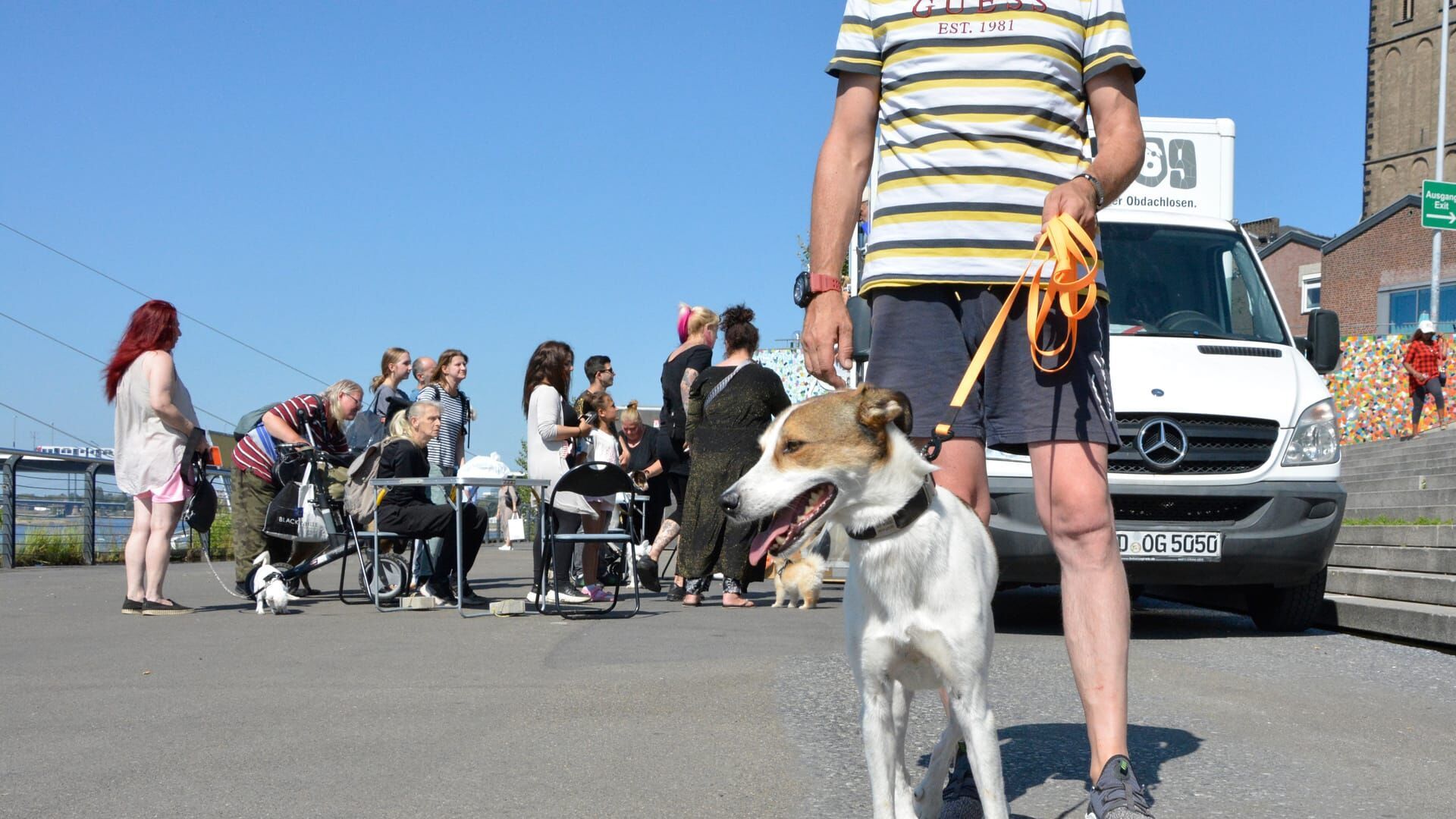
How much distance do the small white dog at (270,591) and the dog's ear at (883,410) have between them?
7303mm

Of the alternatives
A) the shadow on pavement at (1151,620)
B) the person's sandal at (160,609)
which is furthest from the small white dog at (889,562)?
the person's sandal at (160,609)

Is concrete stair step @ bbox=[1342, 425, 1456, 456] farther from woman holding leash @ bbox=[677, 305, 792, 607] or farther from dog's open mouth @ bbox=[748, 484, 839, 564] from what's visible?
dog's open mouth @ bbox=[748, 484, 839, 564]

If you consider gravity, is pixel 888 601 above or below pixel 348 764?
above

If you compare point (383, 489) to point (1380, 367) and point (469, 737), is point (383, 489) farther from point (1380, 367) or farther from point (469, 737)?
point (1380, 367)

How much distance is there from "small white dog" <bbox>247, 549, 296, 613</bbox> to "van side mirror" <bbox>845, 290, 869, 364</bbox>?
5312 millimetres

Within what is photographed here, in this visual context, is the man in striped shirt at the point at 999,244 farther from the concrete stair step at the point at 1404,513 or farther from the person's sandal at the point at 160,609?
the concrete stair step at the point at 1404,513

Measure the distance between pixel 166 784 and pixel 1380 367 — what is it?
29.6 metres

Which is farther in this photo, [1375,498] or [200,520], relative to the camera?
[1375,498]

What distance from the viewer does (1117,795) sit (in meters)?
3.09

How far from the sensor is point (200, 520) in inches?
373

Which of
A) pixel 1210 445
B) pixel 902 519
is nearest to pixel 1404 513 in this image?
pixel 1210 445

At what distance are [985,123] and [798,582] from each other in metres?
6.57

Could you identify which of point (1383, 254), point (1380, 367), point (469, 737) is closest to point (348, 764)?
point (469, 737)

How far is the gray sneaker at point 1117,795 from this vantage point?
307 centimetres
